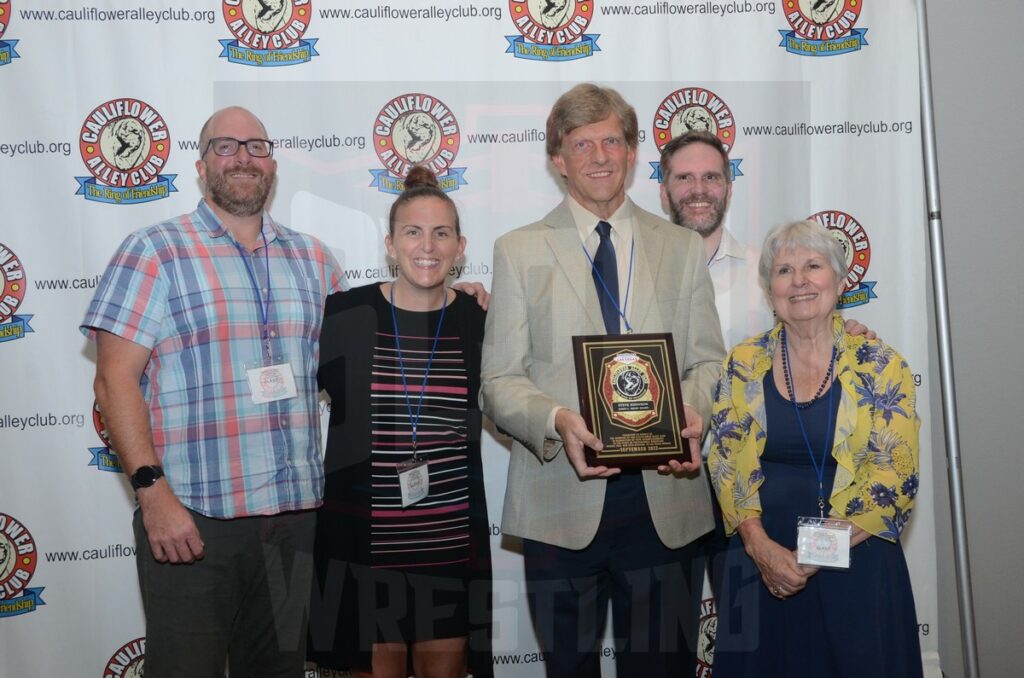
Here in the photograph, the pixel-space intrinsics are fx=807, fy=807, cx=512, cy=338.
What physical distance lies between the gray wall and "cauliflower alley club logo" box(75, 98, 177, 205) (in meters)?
3.31

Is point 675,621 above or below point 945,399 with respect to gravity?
below

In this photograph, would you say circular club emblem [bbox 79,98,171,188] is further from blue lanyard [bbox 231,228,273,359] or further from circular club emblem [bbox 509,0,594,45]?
circular club emblem [bbox 509,0,594,45]

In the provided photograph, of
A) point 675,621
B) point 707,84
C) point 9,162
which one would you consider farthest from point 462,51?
point 675,621

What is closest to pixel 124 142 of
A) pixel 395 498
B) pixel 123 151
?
pixel 123 151

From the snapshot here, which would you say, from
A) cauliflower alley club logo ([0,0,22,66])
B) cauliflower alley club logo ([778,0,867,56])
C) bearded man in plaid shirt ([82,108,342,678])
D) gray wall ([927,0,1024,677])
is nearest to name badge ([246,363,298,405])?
bearded man in plaid shirt ([82,108,342,678])

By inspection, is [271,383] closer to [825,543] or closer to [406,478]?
[406,478]

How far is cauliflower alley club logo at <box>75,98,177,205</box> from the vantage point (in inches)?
126

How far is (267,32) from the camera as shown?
326 cm

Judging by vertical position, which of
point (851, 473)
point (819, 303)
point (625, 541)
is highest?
point (819, 303)

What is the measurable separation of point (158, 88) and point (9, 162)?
641 mm

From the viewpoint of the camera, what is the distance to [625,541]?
2258mm

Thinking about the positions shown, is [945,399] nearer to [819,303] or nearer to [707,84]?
[819,303]

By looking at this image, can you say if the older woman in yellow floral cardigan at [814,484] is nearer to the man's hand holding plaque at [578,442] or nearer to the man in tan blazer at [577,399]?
the man in tan blazer at [577,399]

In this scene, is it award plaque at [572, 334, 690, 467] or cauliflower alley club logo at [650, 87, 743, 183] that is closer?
award plaque at [572, 334, 690, 467]
